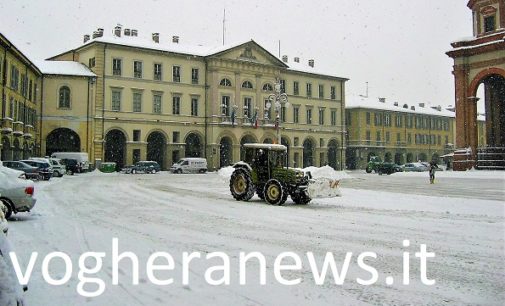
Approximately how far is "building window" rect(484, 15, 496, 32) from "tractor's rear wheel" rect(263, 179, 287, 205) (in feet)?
115

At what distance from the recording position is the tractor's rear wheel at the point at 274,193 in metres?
17.4

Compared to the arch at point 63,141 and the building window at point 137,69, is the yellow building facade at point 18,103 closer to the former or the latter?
the arch at point 63,141

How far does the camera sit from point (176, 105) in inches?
2343

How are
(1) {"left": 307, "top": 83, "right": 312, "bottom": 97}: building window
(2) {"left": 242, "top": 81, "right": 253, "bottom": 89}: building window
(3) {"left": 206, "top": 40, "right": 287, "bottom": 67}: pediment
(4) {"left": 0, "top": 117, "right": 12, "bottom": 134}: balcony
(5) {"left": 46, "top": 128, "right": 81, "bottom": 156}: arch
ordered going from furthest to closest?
(1) {"left": 307, "top": 83, "right": 312, "bottom": 97}: building window < (2) {"left": 242, "top": 81, "right": 253, "bottom": 89}: building window < (3) {"left": 206, "top": 40, "right": 287, "bottom": 67}: pediment < (5) {"left": 46, "top": 128, "right": 81, "bottom": 156}: arch < (4) {"left": 0, "top": 117, "right": 12, "bottom": 134}: balcony

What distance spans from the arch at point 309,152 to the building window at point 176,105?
20.5 metres

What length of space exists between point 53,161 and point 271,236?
34.2m

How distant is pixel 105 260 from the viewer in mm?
8039

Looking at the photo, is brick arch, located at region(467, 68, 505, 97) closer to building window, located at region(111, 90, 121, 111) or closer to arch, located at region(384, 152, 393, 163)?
building window, located at region(111, 90, 121, 111)

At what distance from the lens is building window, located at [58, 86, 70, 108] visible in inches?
2057

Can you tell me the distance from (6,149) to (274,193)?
30258 millimetres

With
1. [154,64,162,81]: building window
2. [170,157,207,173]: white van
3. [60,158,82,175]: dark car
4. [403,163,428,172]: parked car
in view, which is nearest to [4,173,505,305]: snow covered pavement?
[60,158,82,175]: dark car

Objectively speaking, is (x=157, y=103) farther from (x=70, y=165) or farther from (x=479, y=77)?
(x=479, y=77)

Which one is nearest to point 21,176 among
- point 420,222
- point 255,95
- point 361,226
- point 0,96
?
point 361,226

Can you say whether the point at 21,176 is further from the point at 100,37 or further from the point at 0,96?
the point at 100,37
